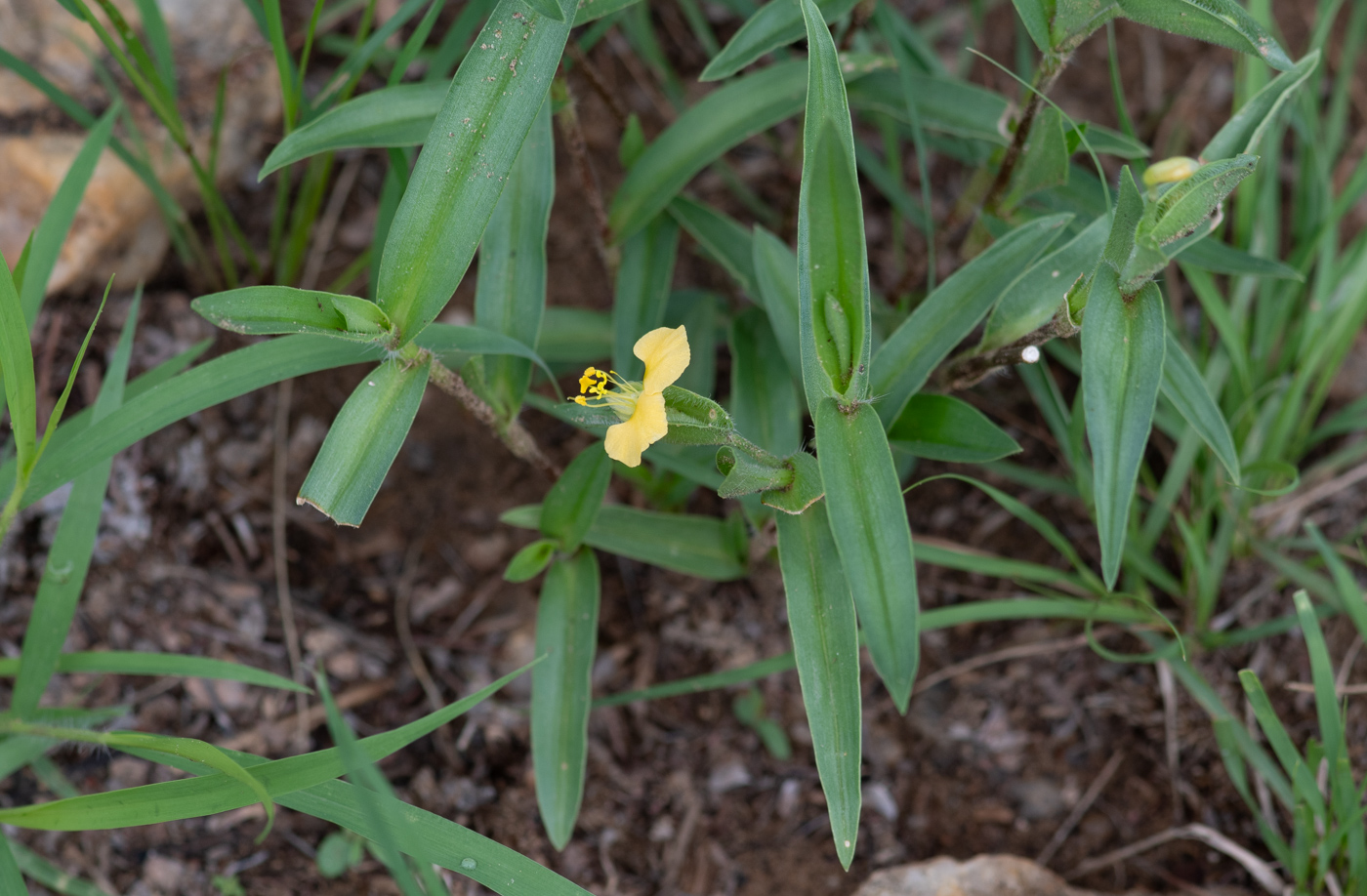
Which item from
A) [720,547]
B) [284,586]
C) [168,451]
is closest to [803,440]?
[720,547]

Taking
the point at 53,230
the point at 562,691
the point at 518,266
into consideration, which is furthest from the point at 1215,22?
the point at 53,230

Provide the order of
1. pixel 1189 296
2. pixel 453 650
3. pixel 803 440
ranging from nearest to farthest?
pixel 803 440 → pixel 453 650 → pixel 1189 296

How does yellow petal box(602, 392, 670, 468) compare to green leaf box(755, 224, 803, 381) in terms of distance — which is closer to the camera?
yellow petal box(602, 392, 670, 468)

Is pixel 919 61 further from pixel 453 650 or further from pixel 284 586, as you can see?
pixel 284 586

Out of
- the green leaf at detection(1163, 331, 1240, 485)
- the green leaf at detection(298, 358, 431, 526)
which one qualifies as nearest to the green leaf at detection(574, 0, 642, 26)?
the green leaf at detection(298, 358, 431, 526)

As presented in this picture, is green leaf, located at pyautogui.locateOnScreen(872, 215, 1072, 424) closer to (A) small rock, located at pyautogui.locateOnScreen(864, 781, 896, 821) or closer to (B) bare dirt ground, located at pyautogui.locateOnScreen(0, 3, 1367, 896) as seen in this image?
(B) bare dirt ground, located at pyautogui.locateOnScreen(0, 3, 1367, 896)

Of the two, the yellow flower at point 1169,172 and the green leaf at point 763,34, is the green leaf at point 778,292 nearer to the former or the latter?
the green leaf at point 763,34
